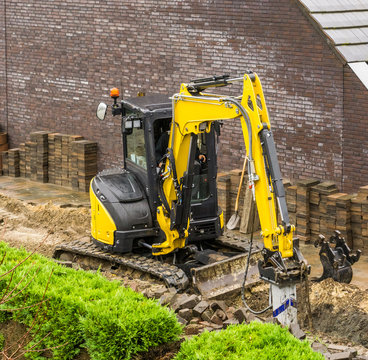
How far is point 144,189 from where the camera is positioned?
41.4ft

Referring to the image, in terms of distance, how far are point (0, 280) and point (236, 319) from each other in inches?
119

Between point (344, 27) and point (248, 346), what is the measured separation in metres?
9.17

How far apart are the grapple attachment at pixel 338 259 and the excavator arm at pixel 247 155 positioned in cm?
209

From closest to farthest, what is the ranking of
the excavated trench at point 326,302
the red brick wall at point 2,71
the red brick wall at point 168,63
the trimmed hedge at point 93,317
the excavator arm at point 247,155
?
the trimmed hedge at point 93,317 < the excavator arm at point 247,155 < the excavated trench at point 326,302 < the red brick wall at point 168,63 < the red brick wall at point 2,71

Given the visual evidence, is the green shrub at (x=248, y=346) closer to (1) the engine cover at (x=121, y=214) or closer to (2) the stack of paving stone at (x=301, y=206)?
(1) the engine cover at (x=121, y=214)

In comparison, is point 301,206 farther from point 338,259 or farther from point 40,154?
point 40,154

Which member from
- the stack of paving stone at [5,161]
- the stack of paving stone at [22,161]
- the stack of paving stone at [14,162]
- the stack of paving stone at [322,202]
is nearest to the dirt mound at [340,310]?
the stack of paving stone at [322,202]

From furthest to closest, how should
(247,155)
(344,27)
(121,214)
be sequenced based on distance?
1. (344,27)
2. (121,214)
3. (247,155)

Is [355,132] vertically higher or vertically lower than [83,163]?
higher

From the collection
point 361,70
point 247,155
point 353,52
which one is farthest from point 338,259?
point 353,52

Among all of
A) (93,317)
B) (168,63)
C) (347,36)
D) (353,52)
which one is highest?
(347,36)

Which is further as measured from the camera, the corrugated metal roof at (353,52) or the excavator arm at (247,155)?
the corrugated metal roof at (353,52)

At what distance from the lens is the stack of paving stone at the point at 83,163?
1934 cm

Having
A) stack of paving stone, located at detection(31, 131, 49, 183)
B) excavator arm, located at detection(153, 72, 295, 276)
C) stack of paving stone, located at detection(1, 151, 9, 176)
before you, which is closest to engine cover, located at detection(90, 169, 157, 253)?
excavator arm, located at detection(153, 72, 295, 276)
